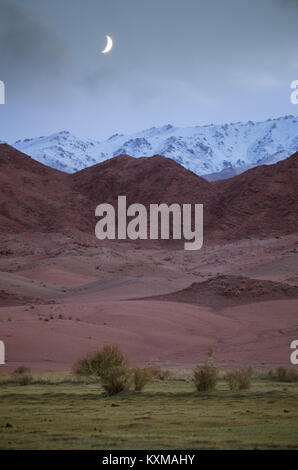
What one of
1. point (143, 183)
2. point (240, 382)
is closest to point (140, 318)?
point (240, 382)

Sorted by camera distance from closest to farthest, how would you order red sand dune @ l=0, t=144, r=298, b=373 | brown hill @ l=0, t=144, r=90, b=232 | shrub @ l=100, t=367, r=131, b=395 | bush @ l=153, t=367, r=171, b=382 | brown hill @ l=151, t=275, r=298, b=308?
shrub @ l=100, t=367, r=131, b=395 → bush @ l=153, t=367, r=171, b=382 → red sand dune @ l=0, t=144, r=298, b=373 → brown hill @ l=151, t=275, r=298, b=308 → brown hill @ l=0, t=144, r=90, b=232

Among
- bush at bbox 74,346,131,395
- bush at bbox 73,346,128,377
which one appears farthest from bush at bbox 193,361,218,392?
bush at bbox 73,346,128,377

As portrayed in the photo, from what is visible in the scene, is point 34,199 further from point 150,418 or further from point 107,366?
point 150,418

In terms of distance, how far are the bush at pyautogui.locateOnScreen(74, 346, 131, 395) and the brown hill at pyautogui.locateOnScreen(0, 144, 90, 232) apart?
2815 inches

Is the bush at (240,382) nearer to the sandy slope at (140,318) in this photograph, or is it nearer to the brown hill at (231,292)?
the sandy slope at (140,318)

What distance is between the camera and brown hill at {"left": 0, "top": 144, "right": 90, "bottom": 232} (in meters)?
90.4

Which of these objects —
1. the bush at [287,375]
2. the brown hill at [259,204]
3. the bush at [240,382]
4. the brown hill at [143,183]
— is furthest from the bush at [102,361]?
the brown hill at [143,183]

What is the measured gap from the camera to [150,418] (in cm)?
962

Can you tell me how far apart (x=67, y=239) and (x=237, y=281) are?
130ft

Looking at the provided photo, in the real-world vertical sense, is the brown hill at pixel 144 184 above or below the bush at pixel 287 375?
above

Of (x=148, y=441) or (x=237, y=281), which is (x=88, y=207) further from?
(x=148, y=441)

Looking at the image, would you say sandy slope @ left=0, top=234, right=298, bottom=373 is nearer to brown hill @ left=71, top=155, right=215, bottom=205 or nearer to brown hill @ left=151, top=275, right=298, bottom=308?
brown hill @ left=151, top=275, right=298, bottom=308

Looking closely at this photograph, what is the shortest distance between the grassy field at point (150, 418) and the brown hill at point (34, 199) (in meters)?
74.8

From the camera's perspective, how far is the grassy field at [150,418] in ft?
25.3
